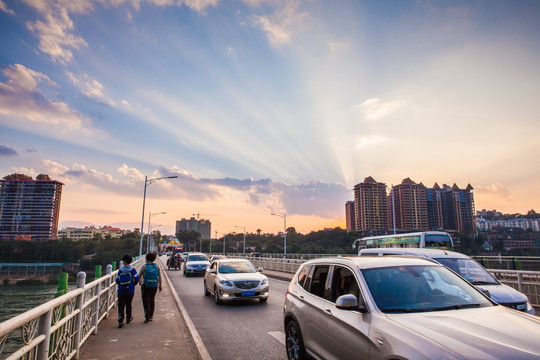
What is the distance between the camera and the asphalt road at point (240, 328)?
6.54 metres

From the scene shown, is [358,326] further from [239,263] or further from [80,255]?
[80,255]

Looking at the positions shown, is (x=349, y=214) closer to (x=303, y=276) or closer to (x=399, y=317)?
(x=303, y=276)

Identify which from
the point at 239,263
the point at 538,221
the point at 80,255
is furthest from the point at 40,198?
the point at 538,221

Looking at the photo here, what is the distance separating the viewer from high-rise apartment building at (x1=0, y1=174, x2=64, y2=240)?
117000 mm

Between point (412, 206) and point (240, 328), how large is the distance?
7818 cm

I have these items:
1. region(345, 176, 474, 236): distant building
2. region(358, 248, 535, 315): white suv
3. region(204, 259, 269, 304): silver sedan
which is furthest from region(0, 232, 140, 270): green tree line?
region(358, 248, 535, 315): white suv

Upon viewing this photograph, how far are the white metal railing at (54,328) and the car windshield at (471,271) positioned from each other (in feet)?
25.7

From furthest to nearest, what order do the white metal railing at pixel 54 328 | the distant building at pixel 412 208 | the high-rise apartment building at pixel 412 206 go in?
the distant building at pixel 412 208
the high-rise apartment building at pixel 412 206
the white metal railing at pixel 54 328

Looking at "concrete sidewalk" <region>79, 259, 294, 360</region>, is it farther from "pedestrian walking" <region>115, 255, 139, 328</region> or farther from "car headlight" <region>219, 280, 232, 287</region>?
"car headlight" <region>219, 280, 232, 287</region>

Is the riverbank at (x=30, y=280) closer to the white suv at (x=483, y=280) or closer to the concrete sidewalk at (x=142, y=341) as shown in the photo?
the concrete sidewalk at (x=142, y=341)

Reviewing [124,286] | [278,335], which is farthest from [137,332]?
[278,335]

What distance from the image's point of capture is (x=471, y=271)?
8.01 m

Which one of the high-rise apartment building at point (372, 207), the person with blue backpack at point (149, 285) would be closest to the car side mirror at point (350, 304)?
the person with blue backpack at point (149, 285)

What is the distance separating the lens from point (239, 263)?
14062 mm
